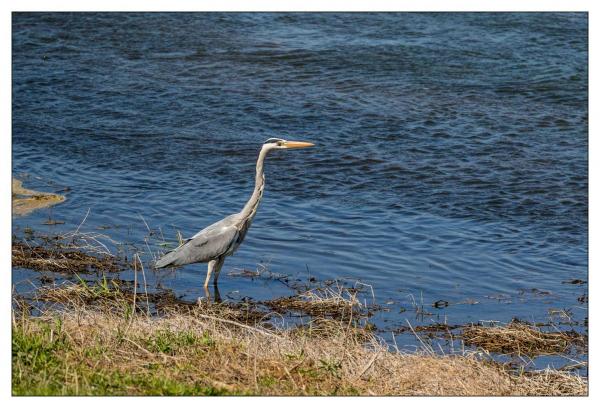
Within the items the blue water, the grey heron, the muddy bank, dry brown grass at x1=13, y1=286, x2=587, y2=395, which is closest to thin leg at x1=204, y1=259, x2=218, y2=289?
the grey heron

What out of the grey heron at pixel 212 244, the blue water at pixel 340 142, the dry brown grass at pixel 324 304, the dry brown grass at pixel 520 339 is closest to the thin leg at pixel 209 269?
the grey heron at pixel 212 244

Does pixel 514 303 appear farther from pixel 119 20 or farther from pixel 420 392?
pixel 119 20

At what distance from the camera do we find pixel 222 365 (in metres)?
6.42

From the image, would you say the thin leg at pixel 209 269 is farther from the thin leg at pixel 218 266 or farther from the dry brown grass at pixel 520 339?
the dry brown grass at pixel 520 339

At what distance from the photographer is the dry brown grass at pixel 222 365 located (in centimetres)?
611

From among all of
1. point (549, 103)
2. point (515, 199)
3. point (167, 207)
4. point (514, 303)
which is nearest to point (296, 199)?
point (167, 207)

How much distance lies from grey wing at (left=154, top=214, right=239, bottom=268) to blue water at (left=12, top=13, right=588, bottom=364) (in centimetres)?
27

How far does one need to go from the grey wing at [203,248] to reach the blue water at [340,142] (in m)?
0.27

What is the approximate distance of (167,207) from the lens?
1205 cm

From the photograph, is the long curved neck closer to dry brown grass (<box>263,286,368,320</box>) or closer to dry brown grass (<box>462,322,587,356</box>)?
dry brown grass (<box>263,286,368,320</box>)

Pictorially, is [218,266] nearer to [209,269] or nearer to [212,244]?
[209,269]

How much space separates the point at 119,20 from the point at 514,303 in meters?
13.9

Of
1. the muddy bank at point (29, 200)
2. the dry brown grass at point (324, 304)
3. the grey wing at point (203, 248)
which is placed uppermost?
the grey wing at point (203, 248)

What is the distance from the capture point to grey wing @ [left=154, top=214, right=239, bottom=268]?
9461 millimetres
